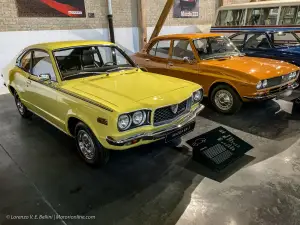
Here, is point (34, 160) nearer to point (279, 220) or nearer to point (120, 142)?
point (120, 142)

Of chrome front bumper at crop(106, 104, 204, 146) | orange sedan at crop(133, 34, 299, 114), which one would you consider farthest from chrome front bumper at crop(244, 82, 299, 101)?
chrome front bumper at crop(106, 104, 204, 146)

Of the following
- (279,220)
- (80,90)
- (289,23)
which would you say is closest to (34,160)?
(80,90)

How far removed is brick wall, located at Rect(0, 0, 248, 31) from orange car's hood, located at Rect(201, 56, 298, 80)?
5819 mm

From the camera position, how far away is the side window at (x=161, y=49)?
5582 millimetres

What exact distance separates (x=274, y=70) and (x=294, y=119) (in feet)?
3.16

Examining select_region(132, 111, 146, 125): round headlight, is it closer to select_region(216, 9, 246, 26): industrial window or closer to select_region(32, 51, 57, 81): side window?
select_region(32, 51, 57, 81): side window

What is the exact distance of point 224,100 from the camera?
4.88 metres

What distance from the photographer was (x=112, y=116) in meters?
2.55

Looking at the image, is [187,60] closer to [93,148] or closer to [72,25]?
[93,148]

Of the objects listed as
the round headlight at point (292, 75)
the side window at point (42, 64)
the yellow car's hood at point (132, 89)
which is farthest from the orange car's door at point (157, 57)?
the side window at point (42, 64)

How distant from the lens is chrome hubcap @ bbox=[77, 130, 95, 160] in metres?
3.11

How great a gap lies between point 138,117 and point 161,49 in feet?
11.2

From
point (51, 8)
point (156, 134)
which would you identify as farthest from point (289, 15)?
point (156, 134)

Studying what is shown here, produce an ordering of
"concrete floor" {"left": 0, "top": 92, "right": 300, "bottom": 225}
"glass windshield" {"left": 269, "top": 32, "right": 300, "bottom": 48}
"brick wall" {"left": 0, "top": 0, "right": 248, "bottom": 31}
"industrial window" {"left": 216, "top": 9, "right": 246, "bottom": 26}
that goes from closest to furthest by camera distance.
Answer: "concrete floor" {"left": 0, "top": 92, "right": 300, "bottom": 225} → "glass windshield" {"left": 269, "top": 32, "right": 300, "bottom": 48} → "brick wall" {"left": 0, "top": 0, "right": 248, "bottom": 31} → "industrial window" {"left": 216, "top": 9, "right": 246, "bottom": 26}
